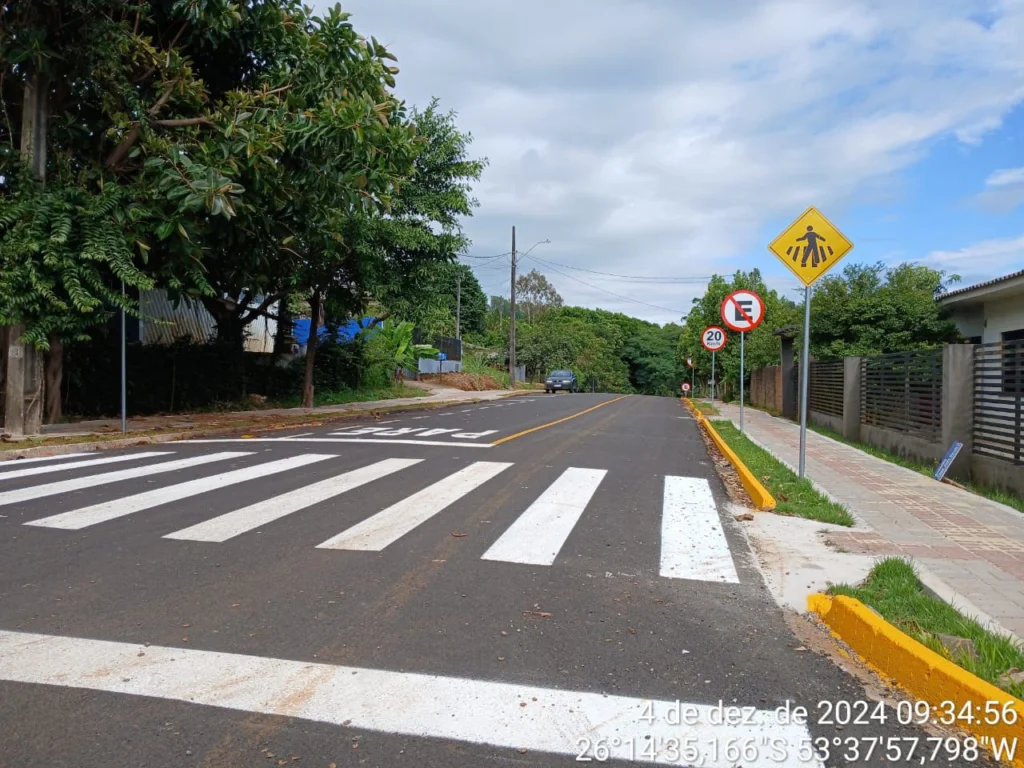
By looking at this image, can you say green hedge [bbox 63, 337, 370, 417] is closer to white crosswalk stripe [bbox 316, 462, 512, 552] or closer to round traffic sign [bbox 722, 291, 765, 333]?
white crosswalk stripe [bbox 316, 462, 512, 552]

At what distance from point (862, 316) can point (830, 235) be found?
13.8 m

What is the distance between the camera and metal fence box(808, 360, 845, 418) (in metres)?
18.2

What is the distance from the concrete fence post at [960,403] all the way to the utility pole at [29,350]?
1521 centimetres

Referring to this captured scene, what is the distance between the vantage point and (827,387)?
1983 centimetres

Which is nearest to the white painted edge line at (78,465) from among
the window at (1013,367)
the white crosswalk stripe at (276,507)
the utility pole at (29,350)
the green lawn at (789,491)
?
the utility pole at (29,350)

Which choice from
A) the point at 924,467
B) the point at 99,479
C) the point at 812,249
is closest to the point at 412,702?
the point at 99,479

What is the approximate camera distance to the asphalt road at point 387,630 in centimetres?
334

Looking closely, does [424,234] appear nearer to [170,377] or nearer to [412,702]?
[170,377]

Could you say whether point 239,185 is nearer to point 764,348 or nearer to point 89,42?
point 89,42

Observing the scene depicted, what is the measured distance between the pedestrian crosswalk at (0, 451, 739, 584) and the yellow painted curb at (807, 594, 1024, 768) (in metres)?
1.14

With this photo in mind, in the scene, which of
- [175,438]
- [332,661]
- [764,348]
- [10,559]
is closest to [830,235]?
[332,661]

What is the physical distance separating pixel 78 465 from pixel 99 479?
1.51m

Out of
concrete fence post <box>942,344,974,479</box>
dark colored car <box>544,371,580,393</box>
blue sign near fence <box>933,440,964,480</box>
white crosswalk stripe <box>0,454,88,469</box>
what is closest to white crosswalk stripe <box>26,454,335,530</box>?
white crosswalk stripe <box>0,454,88,469</box>

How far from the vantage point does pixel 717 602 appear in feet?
17.1
